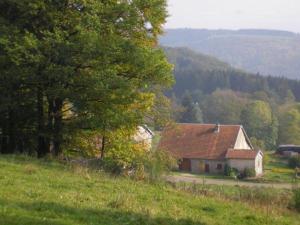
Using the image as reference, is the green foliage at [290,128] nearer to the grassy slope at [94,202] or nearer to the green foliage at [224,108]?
the green foliage at [224,108]

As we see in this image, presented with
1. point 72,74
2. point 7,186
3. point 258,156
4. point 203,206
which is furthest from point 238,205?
point 258,156

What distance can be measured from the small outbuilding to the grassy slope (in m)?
53.9

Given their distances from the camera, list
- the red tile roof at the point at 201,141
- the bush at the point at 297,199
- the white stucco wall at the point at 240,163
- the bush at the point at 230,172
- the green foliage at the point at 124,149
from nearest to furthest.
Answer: the bush at the point at 297,199
the green foliage at the point at 124,149
the bush at the point at 230,172
the white stucco wall at the point at 240,163
the red tile roof at the point at 201,141

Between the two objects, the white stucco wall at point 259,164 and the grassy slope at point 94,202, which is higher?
the grassy slope at point 94,202

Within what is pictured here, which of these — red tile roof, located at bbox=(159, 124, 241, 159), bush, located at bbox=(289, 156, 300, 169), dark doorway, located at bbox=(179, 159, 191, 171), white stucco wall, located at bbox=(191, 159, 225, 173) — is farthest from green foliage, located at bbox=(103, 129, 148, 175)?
bush, located at bbox=(289, 156, 300, 169)

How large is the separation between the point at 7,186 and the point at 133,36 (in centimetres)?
1149

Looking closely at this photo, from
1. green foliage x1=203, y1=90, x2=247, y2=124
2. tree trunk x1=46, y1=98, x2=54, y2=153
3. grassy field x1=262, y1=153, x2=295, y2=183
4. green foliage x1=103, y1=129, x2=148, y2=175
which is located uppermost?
green foliage x1=203, y1=90, x2=247, y2=124

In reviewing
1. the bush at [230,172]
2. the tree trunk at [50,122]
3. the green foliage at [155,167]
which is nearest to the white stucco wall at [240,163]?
the bush at [230,172]

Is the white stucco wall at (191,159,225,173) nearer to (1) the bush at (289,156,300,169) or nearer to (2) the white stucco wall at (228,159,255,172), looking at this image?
(2) the white stucco wall at (228,159,255,172)

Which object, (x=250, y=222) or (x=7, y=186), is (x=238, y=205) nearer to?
(x=250, y=222)

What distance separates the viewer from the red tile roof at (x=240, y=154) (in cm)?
7101

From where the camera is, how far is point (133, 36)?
22391 millimetres

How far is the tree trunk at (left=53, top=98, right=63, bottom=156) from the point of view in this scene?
841 inches

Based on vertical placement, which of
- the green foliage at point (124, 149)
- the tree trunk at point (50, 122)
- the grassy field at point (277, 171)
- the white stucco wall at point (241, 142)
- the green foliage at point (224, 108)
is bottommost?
the grassy field at point (277, 171)
